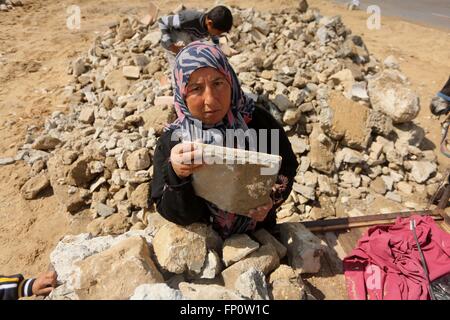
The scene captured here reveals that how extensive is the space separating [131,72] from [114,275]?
4429 mm

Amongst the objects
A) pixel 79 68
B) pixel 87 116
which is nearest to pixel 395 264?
pixel 87 116

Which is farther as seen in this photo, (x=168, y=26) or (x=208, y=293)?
(x=168, y=26)

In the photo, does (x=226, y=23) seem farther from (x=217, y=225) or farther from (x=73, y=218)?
(x=73, y=218)

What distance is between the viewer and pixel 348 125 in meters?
4.43

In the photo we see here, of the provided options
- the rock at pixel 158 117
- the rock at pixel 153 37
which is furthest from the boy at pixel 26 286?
the rock at pixel 153 37

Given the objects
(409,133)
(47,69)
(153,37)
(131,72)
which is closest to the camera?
(409,133)

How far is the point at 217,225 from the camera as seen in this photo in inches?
79.0

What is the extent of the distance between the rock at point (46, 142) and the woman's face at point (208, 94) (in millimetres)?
4041

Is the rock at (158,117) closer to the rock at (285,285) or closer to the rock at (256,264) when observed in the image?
the rock at (256,264)

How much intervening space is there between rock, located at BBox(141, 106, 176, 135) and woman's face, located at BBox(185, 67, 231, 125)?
2602mm

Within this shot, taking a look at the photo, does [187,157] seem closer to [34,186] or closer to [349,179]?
[349,179]

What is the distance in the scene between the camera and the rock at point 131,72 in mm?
5336

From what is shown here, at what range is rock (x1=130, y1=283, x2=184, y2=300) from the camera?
1393 mm

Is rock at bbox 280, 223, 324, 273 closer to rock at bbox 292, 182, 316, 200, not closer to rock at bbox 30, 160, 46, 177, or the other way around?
rock at bbox 292, 182, 316, 200
